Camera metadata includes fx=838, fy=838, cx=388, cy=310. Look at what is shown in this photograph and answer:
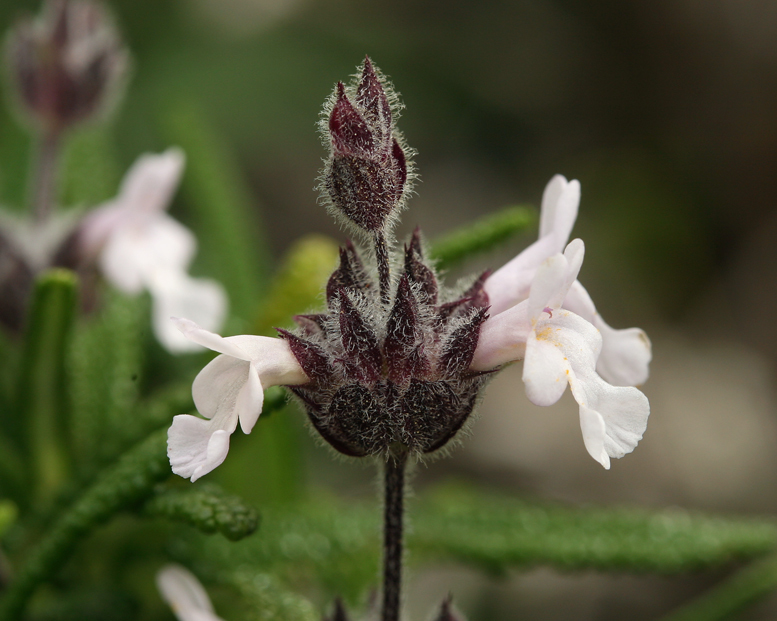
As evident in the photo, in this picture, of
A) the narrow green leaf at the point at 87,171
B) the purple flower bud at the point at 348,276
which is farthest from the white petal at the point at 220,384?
the narrow green leaf at the point at 87,171

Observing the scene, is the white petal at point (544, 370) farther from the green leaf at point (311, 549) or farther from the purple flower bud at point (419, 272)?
the green leaf at point (311, 549)

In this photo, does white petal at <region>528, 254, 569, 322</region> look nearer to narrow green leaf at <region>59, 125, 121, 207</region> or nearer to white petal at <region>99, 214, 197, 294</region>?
white petal at <region>99, 214, 197, 294</region>

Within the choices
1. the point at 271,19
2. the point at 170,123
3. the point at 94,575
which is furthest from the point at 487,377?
the point at 271,19

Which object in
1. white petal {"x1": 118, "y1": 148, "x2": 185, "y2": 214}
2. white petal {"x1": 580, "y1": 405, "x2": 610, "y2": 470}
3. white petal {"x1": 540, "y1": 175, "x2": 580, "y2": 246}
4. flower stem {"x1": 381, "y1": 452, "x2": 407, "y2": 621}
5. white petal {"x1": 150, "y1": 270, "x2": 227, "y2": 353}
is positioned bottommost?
flower stem {"x1": 381, "y1": 452, "x2": 407, "y2": 621}

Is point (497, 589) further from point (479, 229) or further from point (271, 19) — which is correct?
point (271, 19)

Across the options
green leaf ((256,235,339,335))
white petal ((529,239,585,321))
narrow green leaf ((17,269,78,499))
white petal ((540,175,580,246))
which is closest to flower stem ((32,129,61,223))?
narrow green leaf ((17,269,78,499))

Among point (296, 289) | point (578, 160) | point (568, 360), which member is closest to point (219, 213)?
point (296, 289)
